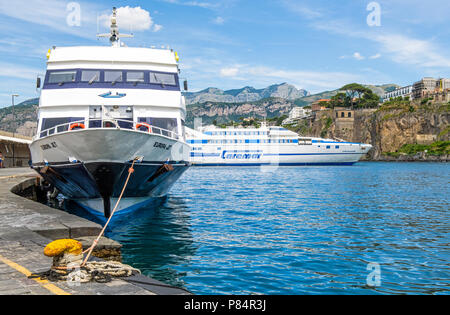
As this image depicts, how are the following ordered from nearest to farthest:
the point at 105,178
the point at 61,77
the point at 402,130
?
1. the point at 105,178
2. the point at 61,77
3. the point at 402,130

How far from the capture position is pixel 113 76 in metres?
17.0

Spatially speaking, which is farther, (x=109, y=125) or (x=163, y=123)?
(x=163, y=123)

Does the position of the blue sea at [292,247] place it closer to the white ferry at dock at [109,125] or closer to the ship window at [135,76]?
the white ferry at dock at [109,125]

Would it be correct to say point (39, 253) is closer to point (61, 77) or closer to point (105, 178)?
point (105, 178)

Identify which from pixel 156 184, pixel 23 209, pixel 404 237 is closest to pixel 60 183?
pixel 23 209

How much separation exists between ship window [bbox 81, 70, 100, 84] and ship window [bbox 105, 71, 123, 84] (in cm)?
38

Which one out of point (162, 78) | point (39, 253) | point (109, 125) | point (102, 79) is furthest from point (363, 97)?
point (39, 253)

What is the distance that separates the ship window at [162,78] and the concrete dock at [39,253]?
295 inches

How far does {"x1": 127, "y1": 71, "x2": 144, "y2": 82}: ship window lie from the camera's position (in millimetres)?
17100

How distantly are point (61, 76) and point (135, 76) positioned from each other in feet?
10.4

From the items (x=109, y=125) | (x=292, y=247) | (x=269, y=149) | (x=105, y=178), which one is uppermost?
(x=109, y=125)

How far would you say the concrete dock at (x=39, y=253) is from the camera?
5.18 metres

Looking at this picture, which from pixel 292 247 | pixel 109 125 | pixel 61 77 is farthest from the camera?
pixel 61 77
